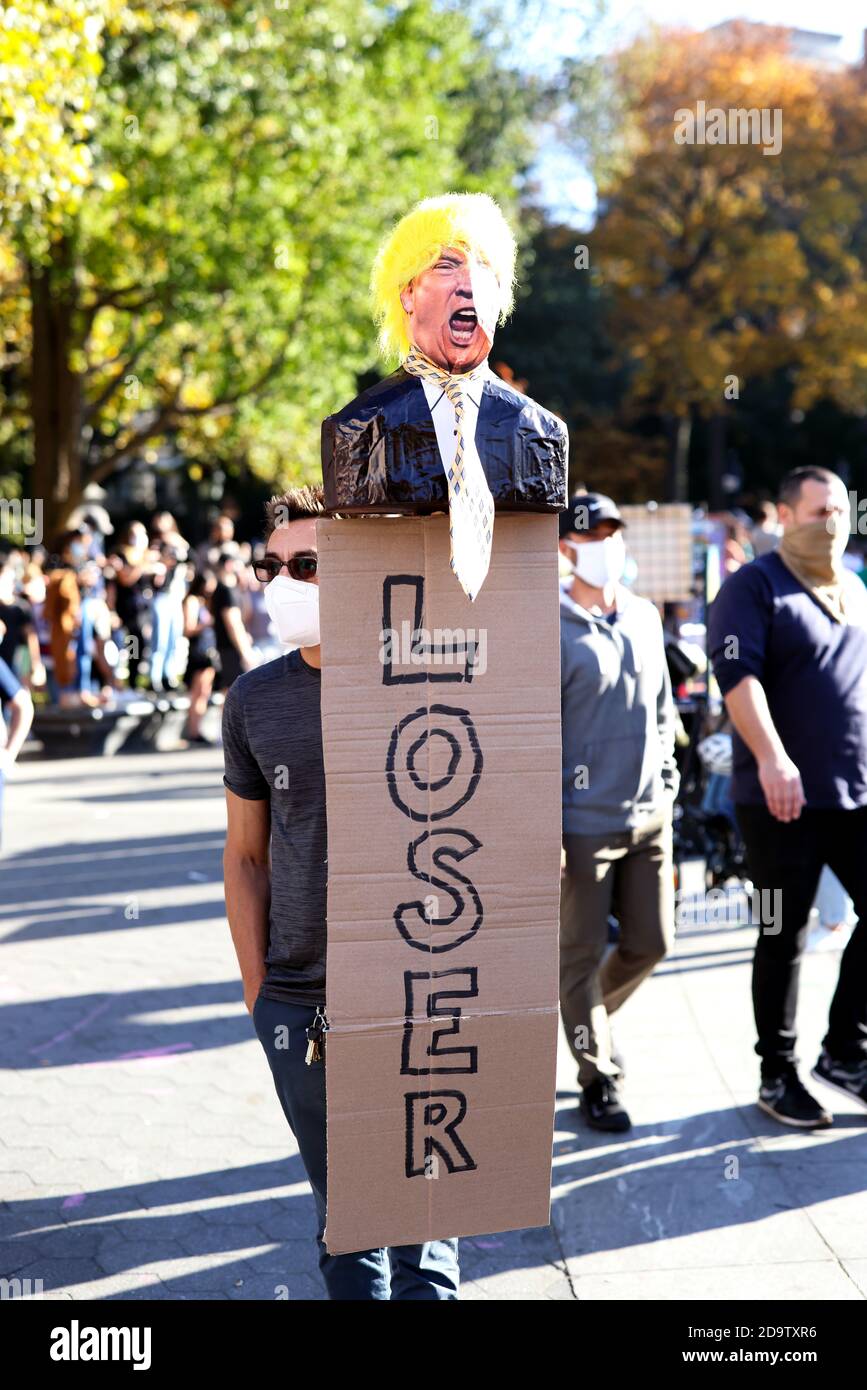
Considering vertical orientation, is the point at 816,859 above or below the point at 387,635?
below

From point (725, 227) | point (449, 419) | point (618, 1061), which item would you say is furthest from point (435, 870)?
point (725, 227)

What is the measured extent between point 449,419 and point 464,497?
0.14 meters

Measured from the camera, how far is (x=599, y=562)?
457cm

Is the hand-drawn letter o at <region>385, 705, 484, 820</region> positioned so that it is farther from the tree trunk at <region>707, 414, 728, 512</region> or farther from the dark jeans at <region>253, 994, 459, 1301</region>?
the tree trunk at <region>707, 414, 728, 512</region>

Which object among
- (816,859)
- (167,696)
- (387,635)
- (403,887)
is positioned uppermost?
(387,635)

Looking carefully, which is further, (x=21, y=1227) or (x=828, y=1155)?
(x=828, y=1155)

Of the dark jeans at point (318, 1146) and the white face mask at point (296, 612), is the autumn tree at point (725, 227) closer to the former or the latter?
the white face mask at point (296, 612)

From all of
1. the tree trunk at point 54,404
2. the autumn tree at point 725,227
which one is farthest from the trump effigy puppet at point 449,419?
the autumn tree at point 725,227

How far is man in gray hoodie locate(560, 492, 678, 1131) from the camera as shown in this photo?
4.48 m

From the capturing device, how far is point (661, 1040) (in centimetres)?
546

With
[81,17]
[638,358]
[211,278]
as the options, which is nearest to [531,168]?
[638,358]

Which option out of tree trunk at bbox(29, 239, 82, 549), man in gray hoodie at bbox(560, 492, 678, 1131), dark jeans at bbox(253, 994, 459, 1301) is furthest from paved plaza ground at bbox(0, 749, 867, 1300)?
tree trunk at bbox(29, 239, 82, 549)
